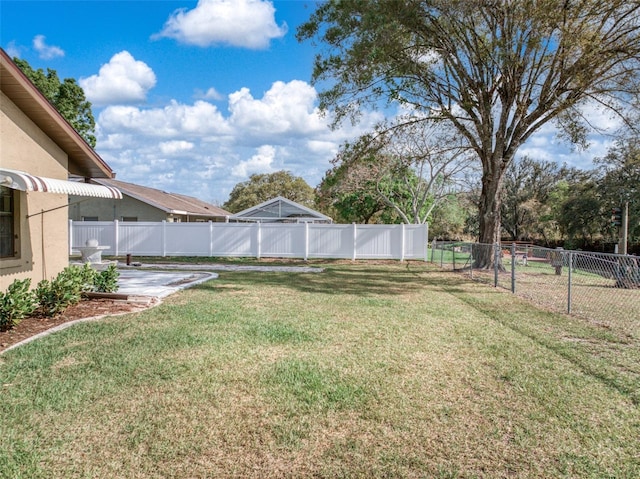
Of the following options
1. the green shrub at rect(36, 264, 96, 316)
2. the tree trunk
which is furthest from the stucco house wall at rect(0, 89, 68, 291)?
the tree trunk

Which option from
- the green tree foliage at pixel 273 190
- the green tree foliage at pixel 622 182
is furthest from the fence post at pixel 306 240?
the green tree foliage at pixel 273 190

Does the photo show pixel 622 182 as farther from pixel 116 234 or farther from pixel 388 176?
pixel 116 234

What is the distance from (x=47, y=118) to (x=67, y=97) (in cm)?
2163

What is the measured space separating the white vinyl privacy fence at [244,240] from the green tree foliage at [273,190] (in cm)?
3030

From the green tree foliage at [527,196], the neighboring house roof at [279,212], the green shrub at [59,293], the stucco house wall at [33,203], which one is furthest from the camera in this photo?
the green tree foliage at [527,196]

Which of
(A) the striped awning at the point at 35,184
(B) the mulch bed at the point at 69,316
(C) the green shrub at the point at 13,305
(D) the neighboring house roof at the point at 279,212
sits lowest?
(B) the mulch bed at the point at 69,316

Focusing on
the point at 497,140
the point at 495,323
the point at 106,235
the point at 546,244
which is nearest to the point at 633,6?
the point at 497,140

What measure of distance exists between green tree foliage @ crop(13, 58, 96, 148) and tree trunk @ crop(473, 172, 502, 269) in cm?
2073

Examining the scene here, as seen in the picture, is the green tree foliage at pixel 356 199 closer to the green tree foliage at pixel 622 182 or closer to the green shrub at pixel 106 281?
the green tree foliage at pixel 622 182

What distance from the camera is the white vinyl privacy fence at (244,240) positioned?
63.2 ft

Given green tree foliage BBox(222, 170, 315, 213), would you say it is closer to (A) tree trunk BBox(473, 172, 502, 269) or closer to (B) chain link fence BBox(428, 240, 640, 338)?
(A) tree trunk BBox(473, 172, 502, 269)

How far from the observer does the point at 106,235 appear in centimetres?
1972

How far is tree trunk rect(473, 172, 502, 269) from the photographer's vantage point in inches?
594

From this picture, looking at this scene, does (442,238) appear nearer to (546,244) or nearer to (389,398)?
(546,244)
